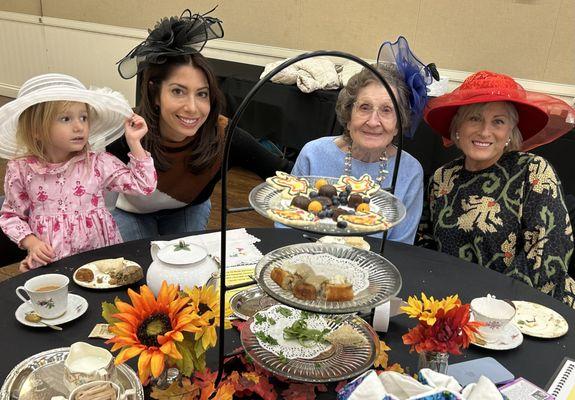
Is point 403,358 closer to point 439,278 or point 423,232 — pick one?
point 439,278

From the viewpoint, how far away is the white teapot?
1.17m

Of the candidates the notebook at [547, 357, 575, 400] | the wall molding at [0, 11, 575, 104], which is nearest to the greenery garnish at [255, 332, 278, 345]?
the notebook at [547, 357, 575, 400]

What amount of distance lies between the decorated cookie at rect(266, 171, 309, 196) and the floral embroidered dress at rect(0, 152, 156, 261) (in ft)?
Result: 2.69

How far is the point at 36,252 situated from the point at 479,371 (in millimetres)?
1325

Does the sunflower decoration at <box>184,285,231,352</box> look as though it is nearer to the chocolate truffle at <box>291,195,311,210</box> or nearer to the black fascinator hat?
the chocolate truffle at <box>291,195,311,210</box>

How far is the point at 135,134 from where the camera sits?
1.74 meters

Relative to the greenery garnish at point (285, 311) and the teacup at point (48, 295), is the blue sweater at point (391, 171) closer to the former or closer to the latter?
the greenery garnish at point (285, 311)

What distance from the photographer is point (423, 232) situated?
2.03 m

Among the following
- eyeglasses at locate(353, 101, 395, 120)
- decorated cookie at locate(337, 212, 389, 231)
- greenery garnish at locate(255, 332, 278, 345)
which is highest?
eyeglasses at locate(353, 101, 395, 120)

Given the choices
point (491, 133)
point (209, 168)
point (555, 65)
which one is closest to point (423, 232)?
point (491, 133)

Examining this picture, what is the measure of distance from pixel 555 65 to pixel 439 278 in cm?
292

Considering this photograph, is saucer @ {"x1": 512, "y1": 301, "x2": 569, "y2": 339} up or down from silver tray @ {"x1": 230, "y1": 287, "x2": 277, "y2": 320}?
up

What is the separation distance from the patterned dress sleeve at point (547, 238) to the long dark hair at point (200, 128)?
4.00ft

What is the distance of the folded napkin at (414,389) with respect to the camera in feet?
2.41
